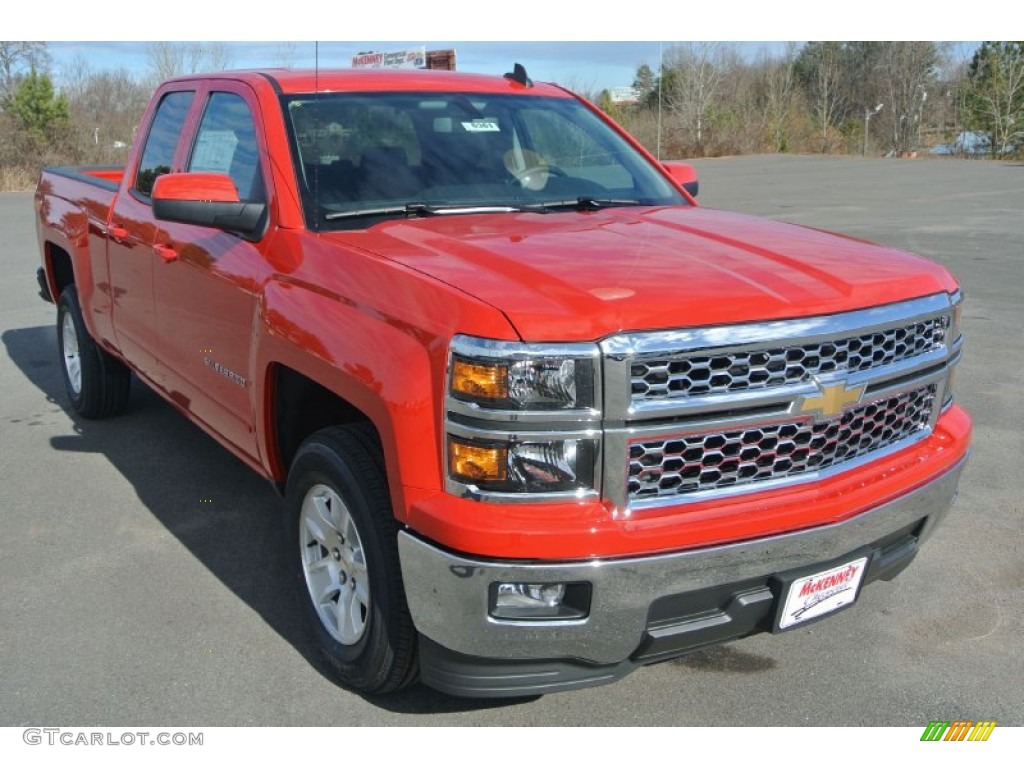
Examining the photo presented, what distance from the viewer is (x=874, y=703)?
125 inches

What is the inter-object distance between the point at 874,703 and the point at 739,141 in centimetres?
4188

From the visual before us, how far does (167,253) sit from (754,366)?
2760mm

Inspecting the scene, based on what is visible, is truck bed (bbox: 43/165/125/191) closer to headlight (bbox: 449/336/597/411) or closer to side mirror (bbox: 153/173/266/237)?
side mirror (bbox: 153/173/266/237)

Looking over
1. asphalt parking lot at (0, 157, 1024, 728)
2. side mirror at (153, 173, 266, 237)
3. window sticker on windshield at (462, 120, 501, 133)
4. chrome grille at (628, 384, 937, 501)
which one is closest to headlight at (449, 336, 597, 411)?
chrome grille at (628, 384, 937, 501)

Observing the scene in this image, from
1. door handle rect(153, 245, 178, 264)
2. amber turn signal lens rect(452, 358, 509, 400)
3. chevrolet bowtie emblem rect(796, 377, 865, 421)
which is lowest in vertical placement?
chevrolet bowtie emblem rect(796, 377, 865, 421)

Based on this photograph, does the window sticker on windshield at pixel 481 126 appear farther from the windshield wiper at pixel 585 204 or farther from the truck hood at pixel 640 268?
the truck hood at pixel 640 268

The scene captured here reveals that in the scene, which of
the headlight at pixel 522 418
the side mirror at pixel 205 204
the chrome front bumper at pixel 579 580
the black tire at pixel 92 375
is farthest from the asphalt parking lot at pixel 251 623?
the side mirror at pixel 205 204

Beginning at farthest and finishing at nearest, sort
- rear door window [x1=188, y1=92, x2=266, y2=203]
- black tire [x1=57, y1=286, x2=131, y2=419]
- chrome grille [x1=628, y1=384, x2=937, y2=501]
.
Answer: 1. black tire [x1=57, y1=286, x2=131, y2=419]
2. rear door window [x1=188, y1=92, x2=266, y2=203]
3. chrome grille [x1=628, y1=384, x2=937, y2=501]

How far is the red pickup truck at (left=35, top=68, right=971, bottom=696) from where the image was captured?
2543mm

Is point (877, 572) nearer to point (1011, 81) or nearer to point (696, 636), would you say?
point (696, 636)

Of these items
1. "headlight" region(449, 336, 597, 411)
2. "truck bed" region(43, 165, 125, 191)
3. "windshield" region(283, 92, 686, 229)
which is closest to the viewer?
"headlight" region(449, 336, 597, 411)

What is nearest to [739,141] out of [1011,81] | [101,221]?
[1011,81]

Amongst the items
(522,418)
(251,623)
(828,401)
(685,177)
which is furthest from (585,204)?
(251,623)

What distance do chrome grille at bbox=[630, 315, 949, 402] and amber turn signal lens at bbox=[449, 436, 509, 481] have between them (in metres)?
0.37
